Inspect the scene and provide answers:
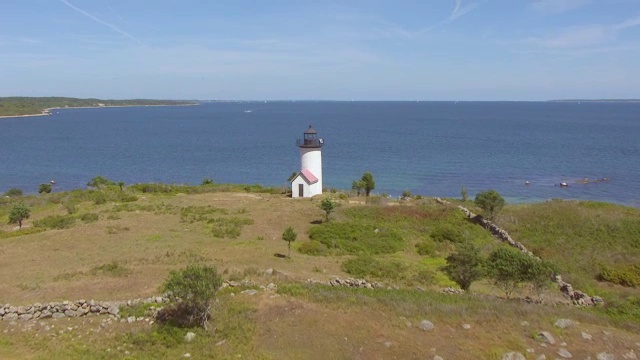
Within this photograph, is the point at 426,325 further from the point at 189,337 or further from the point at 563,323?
the point at 189,337

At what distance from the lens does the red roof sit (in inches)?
1706

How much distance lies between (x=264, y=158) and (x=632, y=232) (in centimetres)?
7168

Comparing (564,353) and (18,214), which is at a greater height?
(564,353)

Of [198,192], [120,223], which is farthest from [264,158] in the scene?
Result: [120,223]

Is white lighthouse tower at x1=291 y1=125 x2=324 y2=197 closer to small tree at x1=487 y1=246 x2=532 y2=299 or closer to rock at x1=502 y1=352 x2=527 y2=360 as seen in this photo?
small tree at x1=487 y1=246 x2=532 y2=299

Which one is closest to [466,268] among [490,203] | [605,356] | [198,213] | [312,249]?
[605,356]

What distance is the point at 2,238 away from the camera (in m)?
30.2

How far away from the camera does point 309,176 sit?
4372cm

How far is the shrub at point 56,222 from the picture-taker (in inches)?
1313

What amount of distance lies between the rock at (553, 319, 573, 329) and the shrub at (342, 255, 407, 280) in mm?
8457

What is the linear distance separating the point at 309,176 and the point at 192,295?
2778 centimetres

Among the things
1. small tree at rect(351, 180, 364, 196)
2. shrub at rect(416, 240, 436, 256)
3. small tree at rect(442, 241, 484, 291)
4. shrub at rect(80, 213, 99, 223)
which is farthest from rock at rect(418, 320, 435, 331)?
small tree at rect(351, 180, 364, 196)

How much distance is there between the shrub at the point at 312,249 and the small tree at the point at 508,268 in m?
9.86

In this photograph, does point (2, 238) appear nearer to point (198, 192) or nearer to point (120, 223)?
point (120, 223)
